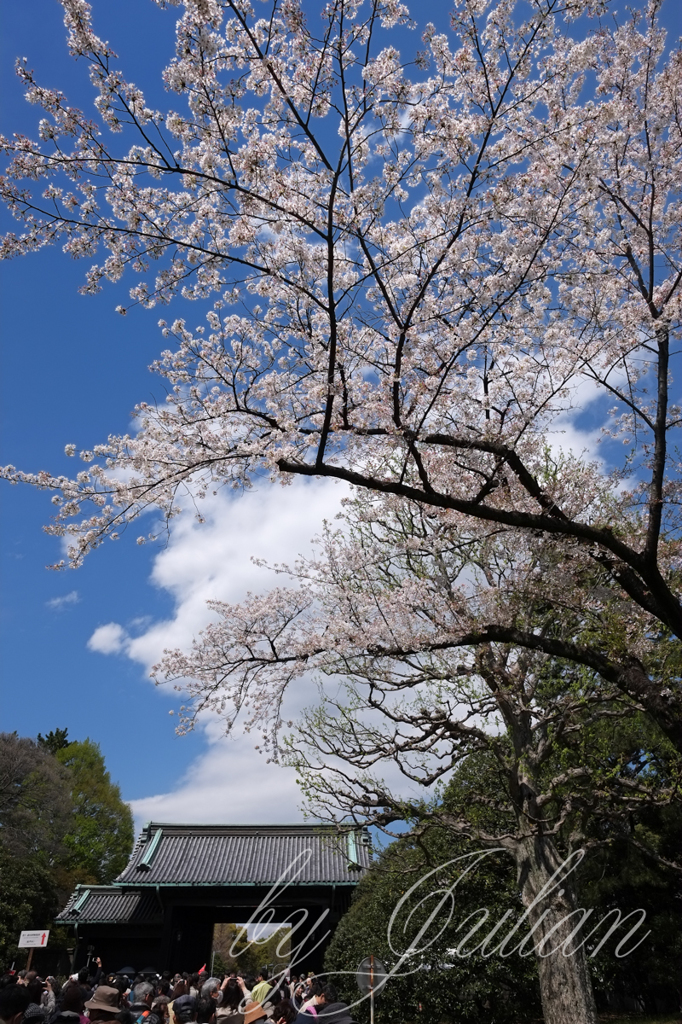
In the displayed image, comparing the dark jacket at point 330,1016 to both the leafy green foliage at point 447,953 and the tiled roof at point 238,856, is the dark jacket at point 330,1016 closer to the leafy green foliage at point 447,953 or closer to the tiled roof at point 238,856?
the leafy green foliage at point 447,953

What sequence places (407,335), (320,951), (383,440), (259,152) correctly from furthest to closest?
(320,951)
(383,440)
(407,335)
(259,152)

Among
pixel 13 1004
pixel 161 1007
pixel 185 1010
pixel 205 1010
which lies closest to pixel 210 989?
pixel 205 1010

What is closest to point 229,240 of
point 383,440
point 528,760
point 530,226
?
point 383,440

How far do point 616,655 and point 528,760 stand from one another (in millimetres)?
3435

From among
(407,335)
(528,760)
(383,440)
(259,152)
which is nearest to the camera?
(259,152)

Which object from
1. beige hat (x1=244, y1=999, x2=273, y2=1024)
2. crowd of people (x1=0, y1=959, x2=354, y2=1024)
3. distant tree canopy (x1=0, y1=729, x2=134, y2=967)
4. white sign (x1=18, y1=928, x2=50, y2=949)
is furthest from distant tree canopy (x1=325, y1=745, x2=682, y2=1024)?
distant tree canopy (x1=0, y1=729, x2=134, y2=967)

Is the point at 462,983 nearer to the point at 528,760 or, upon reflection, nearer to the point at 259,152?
the point at 528,760

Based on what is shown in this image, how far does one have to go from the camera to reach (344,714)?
925 centimetres

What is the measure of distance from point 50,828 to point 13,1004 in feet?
93.2

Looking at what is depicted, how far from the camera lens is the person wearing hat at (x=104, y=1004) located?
366cm

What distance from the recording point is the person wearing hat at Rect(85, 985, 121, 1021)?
12.0 ft

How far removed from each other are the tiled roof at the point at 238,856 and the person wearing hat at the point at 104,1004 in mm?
13717

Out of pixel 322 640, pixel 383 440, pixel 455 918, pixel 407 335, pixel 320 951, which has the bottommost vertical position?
pixel 320 951

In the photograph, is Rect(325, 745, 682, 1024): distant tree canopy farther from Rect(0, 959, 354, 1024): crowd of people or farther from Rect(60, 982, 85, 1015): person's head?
Rect(60, 982, 85, 1015): person's head
